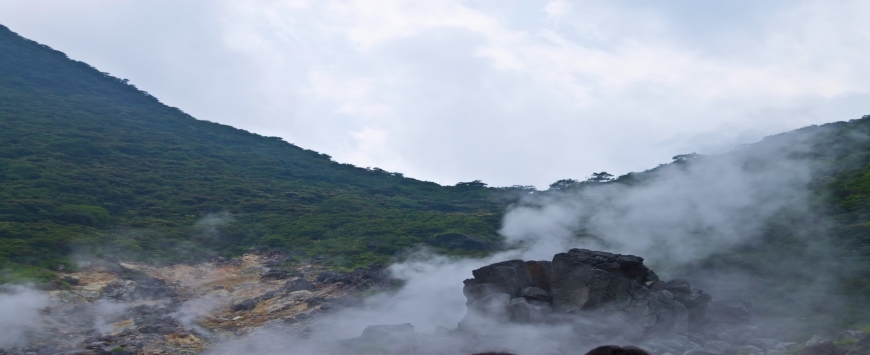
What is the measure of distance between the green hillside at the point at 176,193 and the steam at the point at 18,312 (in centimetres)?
280

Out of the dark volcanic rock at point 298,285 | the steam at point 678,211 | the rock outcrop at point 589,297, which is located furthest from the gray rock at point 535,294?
the dark volcanic rock at point 298,285

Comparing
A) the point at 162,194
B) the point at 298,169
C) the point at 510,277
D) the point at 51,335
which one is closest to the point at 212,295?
the point at 51,335

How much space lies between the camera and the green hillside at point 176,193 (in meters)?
36.6

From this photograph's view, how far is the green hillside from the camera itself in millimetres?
36625

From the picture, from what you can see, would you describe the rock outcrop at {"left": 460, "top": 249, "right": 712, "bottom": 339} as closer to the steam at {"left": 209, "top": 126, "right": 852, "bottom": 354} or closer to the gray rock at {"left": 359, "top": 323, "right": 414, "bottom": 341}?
the steam at {"left": 209, "top": 126, "right": 852, "bottom": 354}

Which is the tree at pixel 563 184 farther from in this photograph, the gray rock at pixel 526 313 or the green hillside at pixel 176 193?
the gray rock at pixel 526 313

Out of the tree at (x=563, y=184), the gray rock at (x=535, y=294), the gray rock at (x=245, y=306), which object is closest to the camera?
the gray rock at (x=535, y=294)

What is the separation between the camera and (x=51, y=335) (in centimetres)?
2458

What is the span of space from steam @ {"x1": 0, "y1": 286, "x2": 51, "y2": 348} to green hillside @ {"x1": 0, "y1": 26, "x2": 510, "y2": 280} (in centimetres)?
280

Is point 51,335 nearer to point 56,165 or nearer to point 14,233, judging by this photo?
point 14,233

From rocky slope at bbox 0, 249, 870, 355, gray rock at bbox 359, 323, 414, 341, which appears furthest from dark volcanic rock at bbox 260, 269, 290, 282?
gray rock at bbox 359, 323, 414, 341

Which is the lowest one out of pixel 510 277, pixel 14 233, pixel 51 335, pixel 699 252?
pixel 51 335

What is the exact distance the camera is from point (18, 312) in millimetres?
25188

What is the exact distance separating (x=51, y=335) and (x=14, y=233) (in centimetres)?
1036
